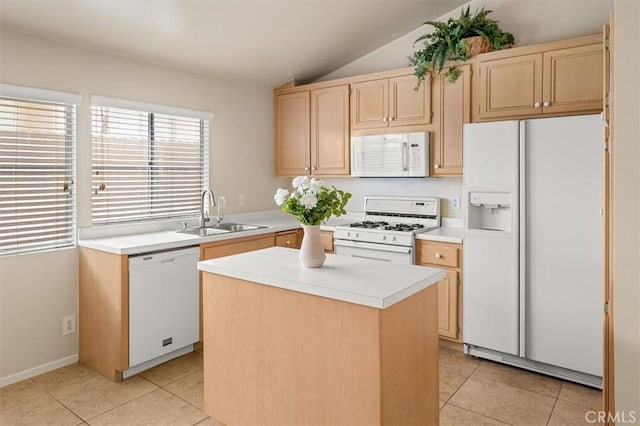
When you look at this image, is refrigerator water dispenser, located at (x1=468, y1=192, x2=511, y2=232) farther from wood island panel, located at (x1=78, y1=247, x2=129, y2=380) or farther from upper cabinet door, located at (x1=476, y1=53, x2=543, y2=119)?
wood island panel, located at (x1=78, y1=247, x2=129, y2=380)

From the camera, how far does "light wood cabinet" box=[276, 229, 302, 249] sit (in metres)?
4.03

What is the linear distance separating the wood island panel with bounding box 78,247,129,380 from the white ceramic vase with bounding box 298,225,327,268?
4.65 ft

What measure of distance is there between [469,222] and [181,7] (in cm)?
251

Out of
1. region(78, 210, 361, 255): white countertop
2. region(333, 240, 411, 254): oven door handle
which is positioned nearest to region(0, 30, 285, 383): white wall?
region(78, 210, 361, 255): white countertop

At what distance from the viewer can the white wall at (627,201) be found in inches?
51.9

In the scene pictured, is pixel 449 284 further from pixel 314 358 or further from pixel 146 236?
pixel 146 236

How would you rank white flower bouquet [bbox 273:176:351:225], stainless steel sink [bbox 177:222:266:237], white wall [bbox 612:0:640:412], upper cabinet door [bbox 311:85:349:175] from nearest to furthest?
white wall [bbox 612:0:640:412]
white flower bouquet [bbox 273:176:351:225]
stainless steel sink [bbox 177:222:266:237]
upper cabinet door [bbox 311:85:349:175]

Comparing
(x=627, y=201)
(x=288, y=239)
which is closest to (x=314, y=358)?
(x=627, y=201)

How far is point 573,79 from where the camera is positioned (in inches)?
118

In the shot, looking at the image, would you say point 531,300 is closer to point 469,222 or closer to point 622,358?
point 469,222

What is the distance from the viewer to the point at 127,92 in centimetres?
343

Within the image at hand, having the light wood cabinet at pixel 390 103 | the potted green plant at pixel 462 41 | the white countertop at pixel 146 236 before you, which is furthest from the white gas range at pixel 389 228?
the potted green plant at pixel 462 41

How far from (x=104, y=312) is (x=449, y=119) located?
295 cm

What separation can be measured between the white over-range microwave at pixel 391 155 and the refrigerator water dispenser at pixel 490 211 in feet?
1.99
